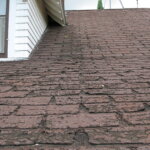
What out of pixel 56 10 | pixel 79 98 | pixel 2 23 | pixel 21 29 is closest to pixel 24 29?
pixel 21 29

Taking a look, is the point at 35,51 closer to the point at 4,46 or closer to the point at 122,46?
the point at 4,46

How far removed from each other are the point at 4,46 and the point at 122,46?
6.00ft

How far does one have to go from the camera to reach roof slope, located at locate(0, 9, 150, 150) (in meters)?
1.50

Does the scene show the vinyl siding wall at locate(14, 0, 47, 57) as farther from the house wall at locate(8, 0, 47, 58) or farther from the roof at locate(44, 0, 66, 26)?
the roof at locate(44, 0, 66, 26)

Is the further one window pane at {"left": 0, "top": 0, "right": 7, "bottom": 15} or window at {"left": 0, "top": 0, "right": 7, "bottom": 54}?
window pane at {"left": 0, "top": 0, "right": 7, "bottom": 15}

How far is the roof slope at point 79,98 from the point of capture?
4.92 ft

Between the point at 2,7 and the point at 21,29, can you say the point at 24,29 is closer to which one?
the point at 21,29

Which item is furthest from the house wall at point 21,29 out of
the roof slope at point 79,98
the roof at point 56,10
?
the roof at point 56,10

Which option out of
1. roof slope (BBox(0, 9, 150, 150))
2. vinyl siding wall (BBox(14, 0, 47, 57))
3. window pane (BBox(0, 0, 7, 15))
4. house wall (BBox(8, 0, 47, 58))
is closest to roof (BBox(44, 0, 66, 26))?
vinyl siding wall (BBox(14, 0, 47, 57))

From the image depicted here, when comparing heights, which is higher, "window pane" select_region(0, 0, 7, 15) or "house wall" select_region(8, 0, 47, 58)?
"window pane" select_region(0, 0, 7, 15)

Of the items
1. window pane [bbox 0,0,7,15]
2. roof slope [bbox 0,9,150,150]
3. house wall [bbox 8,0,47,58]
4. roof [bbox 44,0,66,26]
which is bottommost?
roof slope [bbox 0,9,150,150]

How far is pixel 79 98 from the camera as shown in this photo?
7.09 feet

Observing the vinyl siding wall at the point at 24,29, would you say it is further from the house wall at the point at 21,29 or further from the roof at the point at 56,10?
the roof at the point at 56,10

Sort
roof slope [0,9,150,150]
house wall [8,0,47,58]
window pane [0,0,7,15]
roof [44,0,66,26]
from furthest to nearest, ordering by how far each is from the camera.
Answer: roof [44,0,66,26] < window pane [0,0,7,15] < house wall [8,0,47,58] < roof slope [0,9,150,150]
